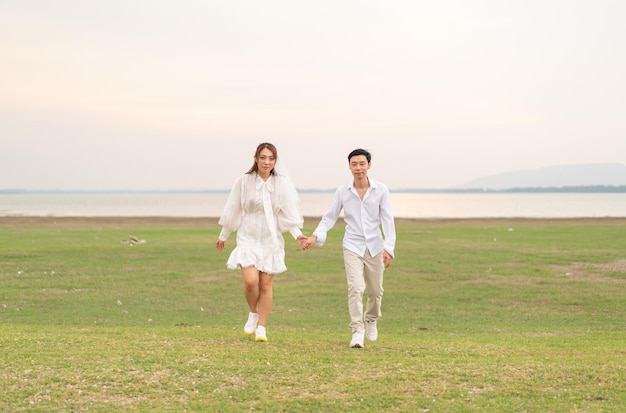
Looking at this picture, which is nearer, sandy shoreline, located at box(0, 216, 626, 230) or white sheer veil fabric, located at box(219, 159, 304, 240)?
white sheer veil fabric, located at box(219, 159, 304, 240)

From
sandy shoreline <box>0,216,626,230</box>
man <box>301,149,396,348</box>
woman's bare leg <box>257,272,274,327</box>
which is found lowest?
sandy shoreline <box>0,216,626,230</box>

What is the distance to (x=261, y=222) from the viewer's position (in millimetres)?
8953

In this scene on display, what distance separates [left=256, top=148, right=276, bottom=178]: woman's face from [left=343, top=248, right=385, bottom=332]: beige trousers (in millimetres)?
1440

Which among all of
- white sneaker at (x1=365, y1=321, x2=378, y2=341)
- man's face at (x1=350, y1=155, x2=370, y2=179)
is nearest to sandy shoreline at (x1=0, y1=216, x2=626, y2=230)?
white sneaker at (x1=365, y1=321, x2=378, y2=341)

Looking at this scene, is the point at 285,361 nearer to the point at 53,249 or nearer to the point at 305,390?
the point at 305,390

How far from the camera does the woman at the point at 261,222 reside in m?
8.85

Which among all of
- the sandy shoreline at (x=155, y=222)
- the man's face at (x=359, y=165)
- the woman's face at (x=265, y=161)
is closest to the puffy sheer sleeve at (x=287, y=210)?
the woman's face at (x=265, y=161)

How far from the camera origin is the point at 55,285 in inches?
716

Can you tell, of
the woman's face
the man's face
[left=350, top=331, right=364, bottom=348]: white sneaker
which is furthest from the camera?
the woman's face

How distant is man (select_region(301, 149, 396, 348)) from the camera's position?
864 centimetres

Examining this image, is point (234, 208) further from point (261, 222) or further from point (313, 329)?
point (313, 329)

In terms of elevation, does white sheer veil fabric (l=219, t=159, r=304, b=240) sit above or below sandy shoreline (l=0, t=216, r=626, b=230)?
above

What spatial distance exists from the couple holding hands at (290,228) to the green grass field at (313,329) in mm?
618

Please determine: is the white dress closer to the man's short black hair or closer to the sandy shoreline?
the man's short black hair
